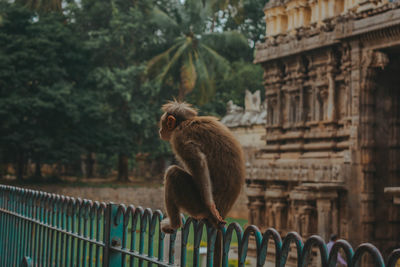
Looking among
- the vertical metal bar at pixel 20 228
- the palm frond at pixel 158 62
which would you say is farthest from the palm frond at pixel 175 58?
the vertical metal bar at pixel 20 228

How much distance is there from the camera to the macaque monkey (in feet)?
8.52

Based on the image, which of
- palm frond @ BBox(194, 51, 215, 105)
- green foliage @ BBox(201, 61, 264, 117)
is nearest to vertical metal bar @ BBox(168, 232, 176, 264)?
palm frond @ BBox(194, 51, 215, 105)

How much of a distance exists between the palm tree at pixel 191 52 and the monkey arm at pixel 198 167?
21.3 m

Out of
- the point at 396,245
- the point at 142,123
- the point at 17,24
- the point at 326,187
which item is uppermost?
the point at 17,24

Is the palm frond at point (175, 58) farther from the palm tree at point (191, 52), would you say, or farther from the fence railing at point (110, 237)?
the fence railing at point (110, 237)

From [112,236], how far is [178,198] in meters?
0.53

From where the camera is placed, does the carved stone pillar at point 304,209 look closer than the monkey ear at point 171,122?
No

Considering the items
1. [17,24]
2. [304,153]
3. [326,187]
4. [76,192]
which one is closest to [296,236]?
[326,187]

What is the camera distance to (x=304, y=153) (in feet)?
44.0

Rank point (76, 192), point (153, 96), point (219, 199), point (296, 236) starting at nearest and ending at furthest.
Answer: point (296, 236) → point (219, 199) → point (76, 192) → point (153, 96)

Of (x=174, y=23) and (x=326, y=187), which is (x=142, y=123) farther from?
(x=326, y=187)

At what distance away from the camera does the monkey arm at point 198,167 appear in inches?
100

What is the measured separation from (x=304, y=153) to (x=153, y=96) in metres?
13.7

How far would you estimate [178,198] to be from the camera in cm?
263
